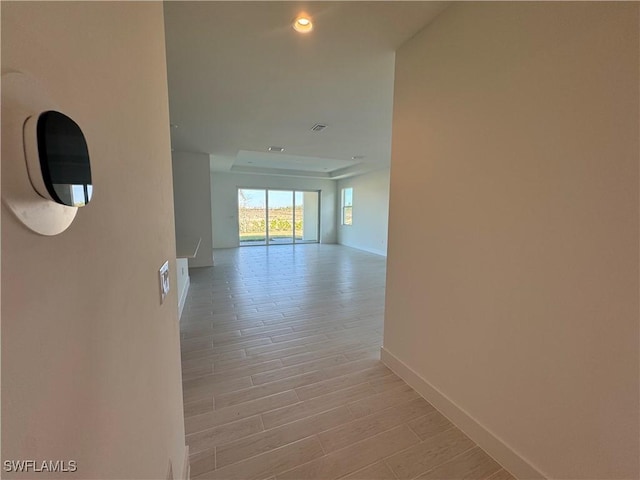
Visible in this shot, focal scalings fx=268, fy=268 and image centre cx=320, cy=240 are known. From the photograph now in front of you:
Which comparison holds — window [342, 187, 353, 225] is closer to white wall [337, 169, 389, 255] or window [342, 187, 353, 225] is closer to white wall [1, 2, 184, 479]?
white wall [337, 169, 389, 255]

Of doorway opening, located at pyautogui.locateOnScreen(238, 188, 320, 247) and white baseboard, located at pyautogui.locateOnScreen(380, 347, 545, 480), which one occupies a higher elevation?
doorway opening, located at pyautogui.locateOnScreen(238, 188, 320, 247)

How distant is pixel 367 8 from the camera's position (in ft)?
5.23

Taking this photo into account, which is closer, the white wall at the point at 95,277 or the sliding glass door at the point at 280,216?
the white wall at the point at 95,277

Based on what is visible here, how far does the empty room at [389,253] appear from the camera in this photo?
39 centimetres

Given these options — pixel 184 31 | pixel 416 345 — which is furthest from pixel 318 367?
pixel 184 31

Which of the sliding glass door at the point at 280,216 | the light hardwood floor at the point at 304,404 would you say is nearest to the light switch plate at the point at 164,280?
the light hardwood floor at the point at 304,404

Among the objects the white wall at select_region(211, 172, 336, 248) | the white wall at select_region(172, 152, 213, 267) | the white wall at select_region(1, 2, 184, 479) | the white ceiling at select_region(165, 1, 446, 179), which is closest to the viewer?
the white wall at select_region(1, 2, 184, 479)

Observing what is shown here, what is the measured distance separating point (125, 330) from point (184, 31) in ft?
6.67

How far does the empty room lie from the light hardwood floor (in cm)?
2

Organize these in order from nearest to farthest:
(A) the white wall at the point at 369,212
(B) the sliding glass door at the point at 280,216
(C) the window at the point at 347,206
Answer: (A) the white wall at the point at 369,212, (B) the sliding glass door at the point at 280,216, (C) the window at the point at 347,206

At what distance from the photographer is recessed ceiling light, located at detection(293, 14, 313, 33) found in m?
1.69

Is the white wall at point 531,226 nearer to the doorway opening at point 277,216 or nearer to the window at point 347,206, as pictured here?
the window at point 347,206

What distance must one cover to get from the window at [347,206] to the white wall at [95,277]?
875 centimetres

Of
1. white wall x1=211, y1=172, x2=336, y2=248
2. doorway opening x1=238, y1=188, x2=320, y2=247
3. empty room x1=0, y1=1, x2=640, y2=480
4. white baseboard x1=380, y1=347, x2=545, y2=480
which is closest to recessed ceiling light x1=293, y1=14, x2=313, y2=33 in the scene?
empty room x1=0, y1=1, x2=640, y2=480
